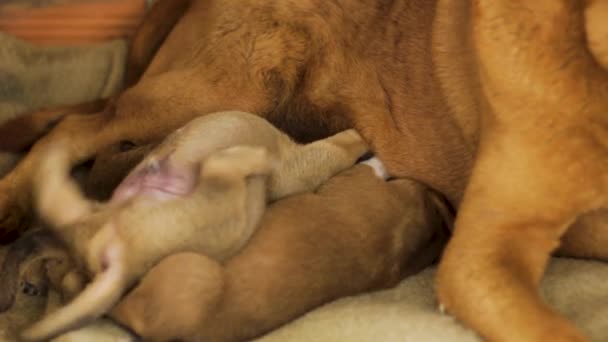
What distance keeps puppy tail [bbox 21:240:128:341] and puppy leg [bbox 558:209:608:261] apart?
0.85 meters

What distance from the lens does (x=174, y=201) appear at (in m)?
1.50

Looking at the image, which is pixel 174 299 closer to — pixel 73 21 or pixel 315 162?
pixel 315 162

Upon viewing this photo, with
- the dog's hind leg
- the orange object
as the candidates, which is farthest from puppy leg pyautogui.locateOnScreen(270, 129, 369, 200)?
the orange object

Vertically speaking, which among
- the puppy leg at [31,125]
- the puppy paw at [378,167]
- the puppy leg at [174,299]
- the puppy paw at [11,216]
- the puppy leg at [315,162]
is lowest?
the puppy paw at [11,216]

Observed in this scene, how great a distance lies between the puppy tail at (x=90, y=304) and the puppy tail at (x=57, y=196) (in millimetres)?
155

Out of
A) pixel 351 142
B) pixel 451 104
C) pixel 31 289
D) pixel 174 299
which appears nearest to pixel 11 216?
pixel 31 289

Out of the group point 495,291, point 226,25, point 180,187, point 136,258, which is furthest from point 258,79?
point 495,291

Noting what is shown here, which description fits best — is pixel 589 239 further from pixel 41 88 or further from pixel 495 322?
pixel 41 88

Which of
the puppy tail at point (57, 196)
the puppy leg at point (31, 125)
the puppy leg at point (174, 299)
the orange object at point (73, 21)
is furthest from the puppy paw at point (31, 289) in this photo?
the orange object at point (73, 21)

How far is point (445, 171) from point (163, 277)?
0.72 meters

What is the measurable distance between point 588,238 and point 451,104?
0.39 meters

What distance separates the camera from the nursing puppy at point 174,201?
4.68 feet

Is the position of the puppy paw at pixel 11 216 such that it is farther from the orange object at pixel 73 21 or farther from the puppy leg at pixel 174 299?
the orange object at pixel 73 21

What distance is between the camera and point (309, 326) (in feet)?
4.80
